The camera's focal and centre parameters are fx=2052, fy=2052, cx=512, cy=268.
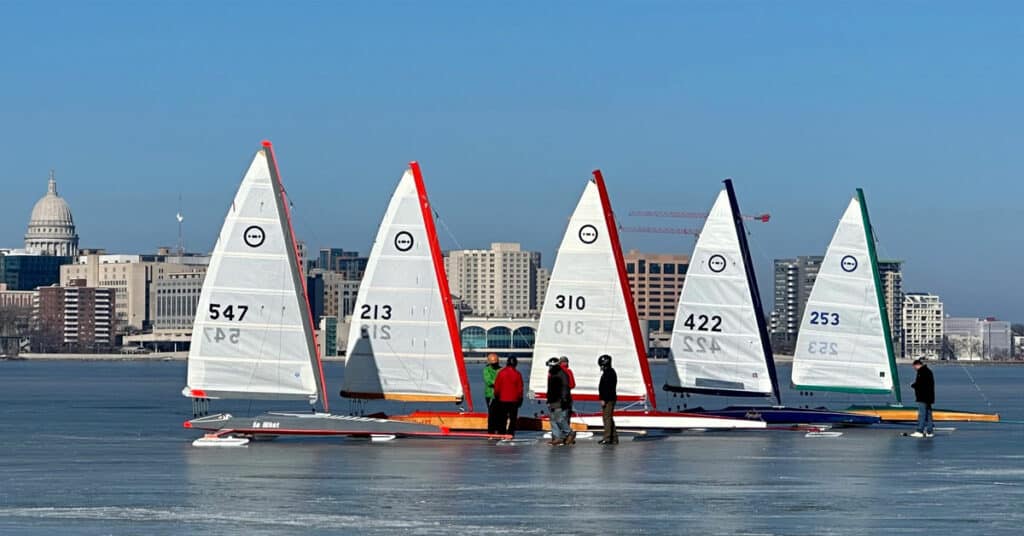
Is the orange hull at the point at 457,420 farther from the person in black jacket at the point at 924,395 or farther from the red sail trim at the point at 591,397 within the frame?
the person in black jacket at the point at 924,395

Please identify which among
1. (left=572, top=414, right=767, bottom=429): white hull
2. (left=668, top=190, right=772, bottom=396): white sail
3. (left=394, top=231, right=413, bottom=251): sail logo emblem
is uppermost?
(left=394, top=231, right=413, bottom=251): sail logo emblem

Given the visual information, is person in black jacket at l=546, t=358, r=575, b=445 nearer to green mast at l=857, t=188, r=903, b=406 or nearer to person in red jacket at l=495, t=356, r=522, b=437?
person in red jacket at l=495, t=356, r=522, b=437

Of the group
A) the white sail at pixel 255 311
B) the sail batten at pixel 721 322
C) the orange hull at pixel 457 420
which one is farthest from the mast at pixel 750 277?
the white sail at pixel 255 311

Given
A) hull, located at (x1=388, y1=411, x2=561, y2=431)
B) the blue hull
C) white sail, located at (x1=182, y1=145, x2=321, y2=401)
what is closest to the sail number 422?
the blue hull

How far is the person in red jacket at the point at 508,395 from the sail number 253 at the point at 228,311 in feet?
14.8

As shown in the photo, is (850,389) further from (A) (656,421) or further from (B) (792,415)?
(A) (656,421)

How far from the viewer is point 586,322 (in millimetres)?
39125

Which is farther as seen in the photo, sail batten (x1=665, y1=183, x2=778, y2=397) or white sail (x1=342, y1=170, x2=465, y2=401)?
sail batten (x1=665, y1=183, x2=778, y2=397)

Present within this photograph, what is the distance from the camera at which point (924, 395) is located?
122 feet

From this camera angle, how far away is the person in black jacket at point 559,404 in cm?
3353

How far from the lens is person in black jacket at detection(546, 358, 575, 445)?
3353 cm

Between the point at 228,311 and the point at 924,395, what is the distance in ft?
41.2

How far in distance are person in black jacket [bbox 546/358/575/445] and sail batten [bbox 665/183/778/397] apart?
8.62 metres

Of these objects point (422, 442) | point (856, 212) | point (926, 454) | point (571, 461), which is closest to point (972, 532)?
point (571, 461)
